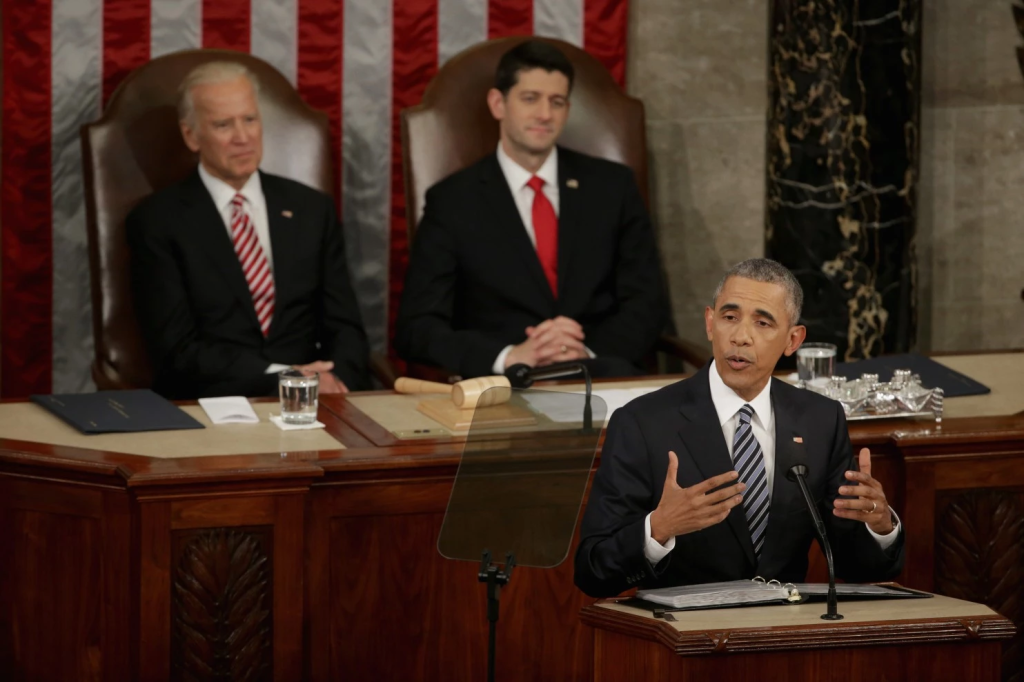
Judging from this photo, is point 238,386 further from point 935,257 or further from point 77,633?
point 935,257

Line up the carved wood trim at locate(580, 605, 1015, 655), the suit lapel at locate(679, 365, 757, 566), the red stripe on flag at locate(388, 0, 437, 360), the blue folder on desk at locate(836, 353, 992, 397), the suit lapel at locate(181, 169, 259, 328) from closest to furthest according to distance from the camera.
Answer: the carved wood trim at locate(580, 605, 1015, 655)
the suit lapel at locate(679, 365, 757, 566)
the blue folder on desk at locate(836, 353, 992, 397)
the suit lapel at locate(181, 169, 259, 328)
the red stripe on flag at locate(388, 0, 437, 360)

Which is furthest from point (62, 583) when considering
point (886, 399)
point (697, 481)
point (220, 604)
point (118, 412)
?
point (886, 399)

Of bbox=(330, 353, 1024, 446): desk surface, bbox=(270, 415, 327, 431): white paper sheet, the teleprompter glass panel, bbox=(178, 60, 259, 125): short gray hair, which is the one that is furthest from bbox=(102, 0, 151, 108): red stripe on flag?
the teleprompter glass panel

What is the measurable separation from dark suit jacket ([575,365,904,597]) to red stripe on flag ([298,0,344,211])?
2.90 meters

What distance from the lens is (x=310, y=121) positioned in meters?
5.17

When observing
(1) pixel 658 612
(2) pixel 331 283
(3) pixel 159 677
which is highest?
(2) pixel 331 283

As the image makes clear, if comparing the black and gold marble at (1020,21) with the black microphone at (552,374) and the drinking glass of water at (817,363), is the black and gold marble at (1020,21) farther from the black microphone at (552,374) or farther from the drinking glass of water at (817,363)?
the black microphone at (552,374)

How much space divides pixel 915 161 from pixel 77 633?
3321 millimetres

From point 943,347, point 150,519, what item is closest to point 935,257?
point 943,347

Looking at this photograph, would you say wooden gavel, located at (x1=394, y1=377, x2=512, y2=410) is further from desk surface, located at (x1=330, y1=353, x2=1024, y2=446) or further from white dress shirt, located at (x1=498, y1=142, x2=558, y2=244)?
white dress shirt, located at (x1=498, y1=142, x2=558, y2=244)

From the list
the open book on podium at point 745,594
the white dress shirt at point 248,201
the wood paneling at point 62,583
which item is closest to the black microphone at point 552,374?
the open book on podium at point 745,594

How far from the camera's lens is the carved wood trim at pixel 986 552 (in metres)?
3.63

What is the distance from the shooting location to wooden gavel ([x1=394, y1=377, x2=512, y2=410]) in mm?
3062

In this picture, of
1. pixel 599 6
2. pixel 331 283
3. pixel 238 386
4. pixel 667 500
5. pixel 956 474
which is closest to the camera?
pixel 667 500
